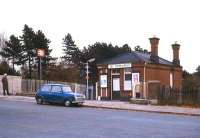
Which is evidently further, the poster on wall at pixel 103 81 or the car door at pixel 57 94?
the poster on wall at pixel 103 81

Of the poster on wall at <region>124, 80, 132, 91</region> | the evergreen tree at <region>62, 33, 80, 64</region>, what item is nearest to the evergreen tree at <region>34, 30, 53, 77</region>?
the evergreen tree at <region>62, 33, 80, 64</region>

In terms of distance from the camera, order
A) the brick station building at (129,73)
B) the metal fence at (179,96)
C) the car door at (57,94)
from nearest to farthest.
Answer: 1. the car door at (57,94)
2. the metal fence at (179,96)
3. the brick station building at (129,73)

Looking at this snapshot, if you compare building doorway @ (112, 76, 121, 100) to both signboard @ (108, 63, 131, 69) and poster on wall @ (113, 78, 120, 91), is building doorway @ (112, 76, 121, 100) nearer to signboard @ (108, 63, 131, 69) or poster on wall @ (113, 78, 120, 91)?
poster on wall @ (113, 78, 120, 91)

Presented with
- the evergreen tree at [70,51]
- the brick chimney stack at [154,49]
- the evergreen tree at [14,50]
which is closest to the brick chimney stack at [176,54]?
the brick chimney stack at [154,49]

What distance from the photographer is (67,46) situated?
104 metres

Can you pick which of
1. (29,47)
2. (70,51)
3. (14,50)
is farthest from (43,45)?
(70,51)

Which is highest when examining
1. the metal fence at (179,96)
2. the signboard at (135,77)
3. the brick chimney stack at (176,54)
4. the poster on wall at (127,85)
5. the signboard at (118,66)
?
the brick chimney stack at (176,54)

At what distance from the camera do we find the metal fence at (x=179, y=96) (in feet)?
117

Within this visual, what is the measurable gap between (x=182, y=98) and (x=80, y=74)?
52.9 m

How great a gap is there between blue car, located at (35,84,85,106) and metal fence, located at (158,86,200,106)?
6.35m

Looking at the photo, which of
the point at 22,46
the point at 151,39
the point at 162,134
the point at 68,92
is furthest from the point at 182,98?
the point at 22,46

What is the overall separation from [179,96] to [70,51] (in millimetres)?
66878

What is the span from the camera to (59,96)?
34656 mm

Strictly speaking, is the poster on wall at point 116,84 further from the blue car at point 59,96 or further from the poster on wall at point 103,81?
the blue car at point 59,96
